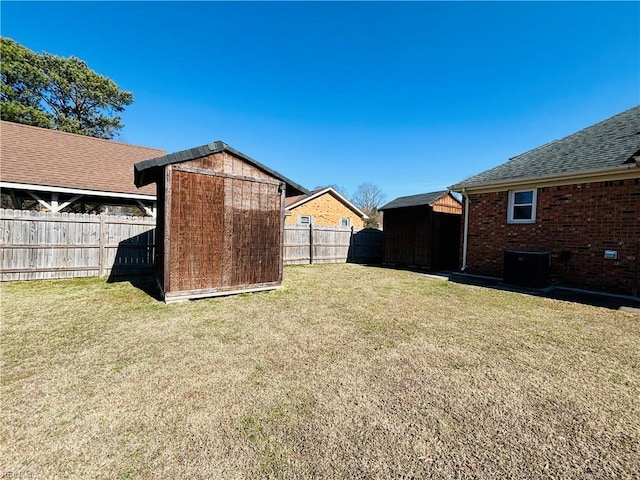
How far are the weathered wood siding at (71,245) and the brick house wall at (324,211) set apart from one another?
10003 millimetres

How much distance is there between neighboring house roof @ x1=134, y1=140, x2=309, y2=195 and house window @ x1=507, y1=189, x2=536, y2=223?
7.10 m

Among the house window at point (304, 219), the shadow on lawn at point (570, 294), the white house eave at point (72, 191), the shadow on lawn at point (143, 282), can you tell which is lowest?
the shadow on lawn at point (143, 282)

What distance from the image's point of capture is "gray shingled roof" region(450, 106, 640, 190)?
719 centimetres

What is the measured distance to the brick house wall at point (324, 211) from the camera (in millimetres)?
18766

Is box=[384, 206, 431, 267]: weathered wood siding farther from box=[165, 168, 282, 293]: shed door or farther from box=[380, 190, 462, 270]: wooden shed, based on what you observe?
box=[165, 168, 282, 293]: shed door

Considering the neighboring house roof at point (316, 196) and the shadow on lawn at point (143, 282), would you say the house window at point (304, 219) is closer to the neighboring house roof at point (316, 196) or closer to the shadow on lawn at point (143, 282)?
the neighboring house roof at point (316, 196)

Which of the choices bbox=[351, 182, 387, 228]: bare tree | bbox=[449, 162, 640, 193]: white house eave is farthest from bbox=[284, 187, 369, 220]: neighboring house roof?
bbox=[351, 182, 387, 228]: bare tree

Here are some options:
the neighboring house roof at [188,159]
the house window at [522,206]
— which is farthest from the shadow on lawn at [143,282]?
the house window at [522,206]

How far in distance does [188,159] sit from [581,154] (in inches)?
421

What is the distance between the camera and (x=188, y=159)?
18.3 ft

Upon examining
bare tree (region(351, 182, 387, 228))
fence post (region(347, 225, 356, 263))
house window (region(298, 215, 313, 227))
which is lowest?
fence post (region(347, 225, 356, 263))

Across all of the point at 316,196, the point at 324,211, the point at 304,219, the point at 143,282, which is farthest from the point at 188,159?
the point at 324,211

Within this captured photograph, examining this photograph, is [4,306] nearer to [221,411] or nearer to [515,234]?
[221,411]

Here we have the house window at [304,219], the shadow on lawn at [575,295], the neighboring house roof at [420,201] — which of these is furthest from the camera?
the house window at [304,219]
